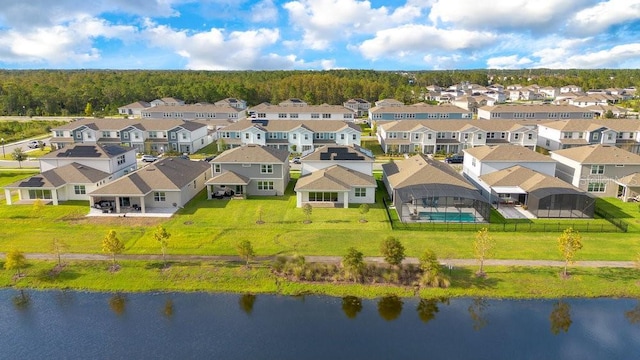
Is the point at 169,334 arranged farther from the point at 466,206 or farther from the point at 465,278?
the point at 466,206

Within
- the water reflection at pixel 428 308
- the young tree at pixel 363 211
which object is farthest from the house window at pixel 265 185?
the water reflection at pixel 428 308

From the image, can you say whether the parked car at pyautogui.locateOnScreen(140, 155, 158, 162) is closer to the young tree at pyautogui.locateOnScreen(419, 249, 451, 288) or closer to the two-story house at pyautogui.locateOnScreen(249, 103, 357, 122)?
the two-story house at pyautogui.locateOnScreen(249, 103, 357, 122)

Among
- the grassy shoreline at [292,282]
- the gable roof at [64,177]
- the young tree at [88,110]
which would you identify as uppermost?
the young tree at [88,110]

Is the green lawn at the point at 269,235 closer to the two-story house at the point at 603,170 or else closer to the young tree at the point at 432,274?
the young tree at the point at 432,274

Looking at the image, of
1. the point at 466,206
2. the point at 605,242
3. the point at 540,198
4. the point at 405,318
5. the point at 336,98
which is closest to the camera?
the point at 405,318

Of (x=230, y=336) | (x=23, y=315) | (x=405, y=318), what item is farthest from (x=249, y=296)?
(x=23, y=315)

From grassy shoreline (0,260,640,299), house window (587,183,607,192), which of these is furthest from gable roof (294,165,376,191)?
house window (587,183,607,192)
